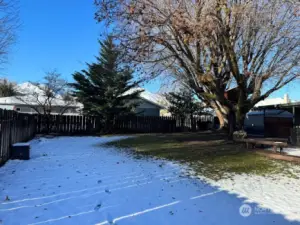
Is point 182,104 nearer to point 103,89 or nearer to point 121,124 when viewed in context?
point 121,124

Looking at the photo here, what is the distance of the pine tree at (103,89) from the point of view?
1883cm

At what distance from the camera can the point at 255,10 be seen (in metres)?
10.1

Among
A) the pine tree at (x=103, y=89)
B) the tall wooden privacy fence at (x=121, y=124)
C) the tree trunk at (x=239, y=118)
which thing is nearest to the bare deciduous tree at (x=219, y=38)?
the tree trunk at (x=239, y=118)

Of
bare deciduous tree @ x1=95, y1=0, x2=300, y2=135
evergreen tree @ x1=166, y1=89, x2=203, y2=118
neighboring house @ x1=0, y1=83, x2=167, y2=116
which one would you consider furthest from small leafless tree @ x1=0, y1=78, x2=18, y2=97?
bare deciduous tree @ x1=95, y1=0, x2=300, y2=135

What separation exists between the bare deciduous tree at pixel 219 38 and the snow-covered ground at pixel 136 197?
4321 millimetres

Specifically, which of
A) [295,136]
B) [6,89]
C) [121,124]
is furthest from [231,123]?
[6,89]

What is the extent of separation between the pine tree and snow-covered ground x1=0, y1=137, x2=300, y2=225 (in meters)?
12.3

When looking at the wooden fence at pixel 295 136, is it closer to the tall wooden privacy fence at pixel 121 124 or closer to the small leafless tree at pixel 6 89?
the tall wooden privacy fence at pixel 121 124

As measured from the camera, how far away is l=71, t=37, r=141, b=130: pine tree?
1883 cm

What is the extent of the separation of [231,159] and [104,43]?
1485 cm

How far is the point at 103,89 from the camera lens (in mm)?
19375

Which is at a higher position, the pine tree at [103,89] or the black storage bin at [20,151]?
the pine tree at [103,89]

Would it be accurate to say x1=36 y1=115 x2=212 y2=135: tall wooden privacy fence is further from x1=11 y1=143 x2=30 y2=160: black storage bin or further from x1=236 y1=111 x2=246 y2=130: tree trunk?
x1=236 y1=111 x2=246 y2=130: tree trunk

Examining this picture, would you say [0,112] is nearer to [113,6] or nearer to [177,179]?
[113,6]
